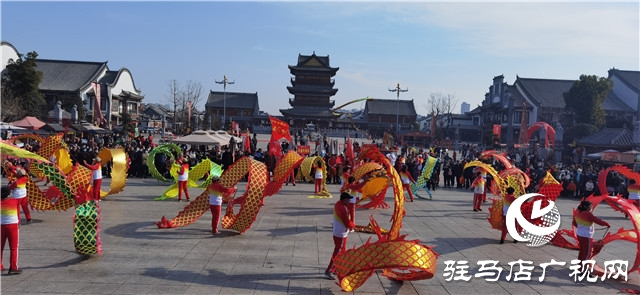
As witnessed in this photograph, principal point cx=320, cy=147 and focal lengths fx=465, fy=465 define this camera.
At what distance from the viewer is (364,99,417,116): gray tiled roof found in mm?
69062

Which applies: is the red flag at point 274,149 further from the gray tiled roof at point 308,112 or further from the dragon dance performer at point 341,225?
the gray tiled roof at point 308,112

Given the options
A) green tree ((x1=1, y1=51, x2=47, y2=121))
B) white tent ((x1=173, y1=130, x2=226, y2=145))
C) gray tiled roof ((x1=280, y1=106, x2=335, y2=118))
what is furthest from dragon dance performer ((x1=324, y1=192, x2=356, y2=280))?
gray tiled roof ((x1=280, y1=106, x2=335, y2=118))

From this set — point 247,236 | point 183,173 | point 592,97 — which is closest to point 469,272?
point 247,236

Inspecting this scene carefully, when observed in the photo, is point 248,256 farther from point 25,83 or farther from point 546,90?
point 546,90

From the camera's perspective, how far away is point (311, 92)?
62.9 metres

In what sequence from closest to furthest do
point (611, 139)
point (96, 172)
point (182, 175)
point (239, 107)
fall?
1. point (96, 172)
2. point (182, 175)
3. point (611, 139)
4. point (239, 107)

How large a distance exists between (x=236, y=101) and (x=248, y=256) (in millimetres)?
62768

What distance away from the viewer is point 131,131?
42312 millimetres

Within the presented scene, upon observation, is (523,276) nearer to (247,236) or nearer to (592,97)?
(247,236)

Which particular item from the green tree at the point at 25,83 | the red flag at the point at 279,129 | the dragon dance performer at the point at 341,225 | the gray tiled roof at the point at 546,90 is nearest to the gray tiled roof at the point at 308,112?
the gray tiled roof at the point at 546,90

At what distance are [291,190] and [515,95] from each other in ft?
137

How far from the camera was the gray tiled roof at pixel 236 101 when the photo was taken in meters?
68.8

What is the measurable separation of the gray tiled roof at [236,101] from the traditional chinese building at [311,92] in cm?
809

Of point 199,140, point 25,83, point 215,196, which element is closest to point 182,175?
point 215,196
